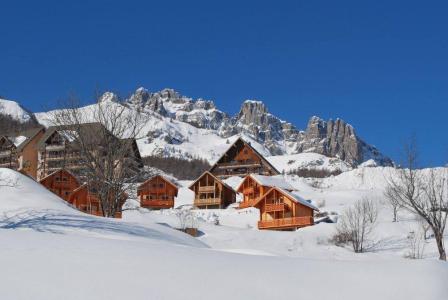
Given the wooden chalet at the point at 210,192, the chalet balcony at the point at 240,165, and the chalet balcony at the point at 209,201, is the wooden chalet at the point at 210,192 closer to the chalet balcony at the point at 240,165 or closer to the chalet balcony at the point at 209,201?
the chalet balcony at the point at 209,201

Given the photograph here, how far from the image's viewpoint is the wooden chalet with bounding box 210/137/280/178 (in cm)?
8094

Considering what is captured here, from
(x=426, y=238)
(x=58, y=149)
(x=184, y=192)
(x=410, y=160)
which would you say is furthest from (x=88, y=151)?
(x=58, y=149)

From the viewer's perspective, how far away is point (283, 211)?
169ft

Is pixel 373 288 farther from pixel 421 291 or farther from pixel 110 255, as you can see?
pixel 110 255

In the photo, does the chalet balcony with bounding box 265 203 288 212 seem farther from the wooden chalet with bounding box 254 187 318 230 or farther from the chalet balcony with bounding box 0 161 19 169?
the chalet balcony with bounding box 0 161 19 169

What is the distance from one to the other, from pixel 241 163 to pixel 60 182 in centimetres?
2893

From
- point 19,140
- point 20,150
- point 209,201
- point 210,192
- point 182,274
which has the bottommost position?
point 182,274

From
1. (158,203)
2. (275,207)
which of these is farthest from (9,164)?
(275,207)

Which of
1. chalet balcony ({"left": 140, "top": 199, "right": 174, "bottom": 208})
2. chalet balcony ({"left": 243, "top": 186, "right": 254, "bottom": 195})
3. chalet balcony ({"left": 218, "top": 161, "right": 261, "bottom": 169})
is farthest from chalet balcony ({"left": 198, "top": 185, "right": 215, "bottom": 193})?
chalet balcony ({"left": 218, "top": 161, "right": 261, "bottom": 169})

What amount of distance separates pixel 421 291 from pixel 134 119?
84.6 ft

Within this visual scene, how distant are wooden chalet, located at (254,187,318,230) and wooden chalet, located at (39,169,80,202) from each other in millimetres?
20876

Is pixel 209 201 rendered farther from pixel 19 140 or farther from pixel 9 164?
pixel 19 140

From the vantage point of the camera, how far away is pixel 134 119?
30484 mm

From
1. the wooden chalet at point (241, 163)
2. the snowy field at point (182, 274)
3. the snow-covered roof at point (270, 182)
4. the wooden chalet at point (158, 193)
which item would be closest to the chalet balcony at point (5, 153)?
the wooden chalet at point (158, 193)
